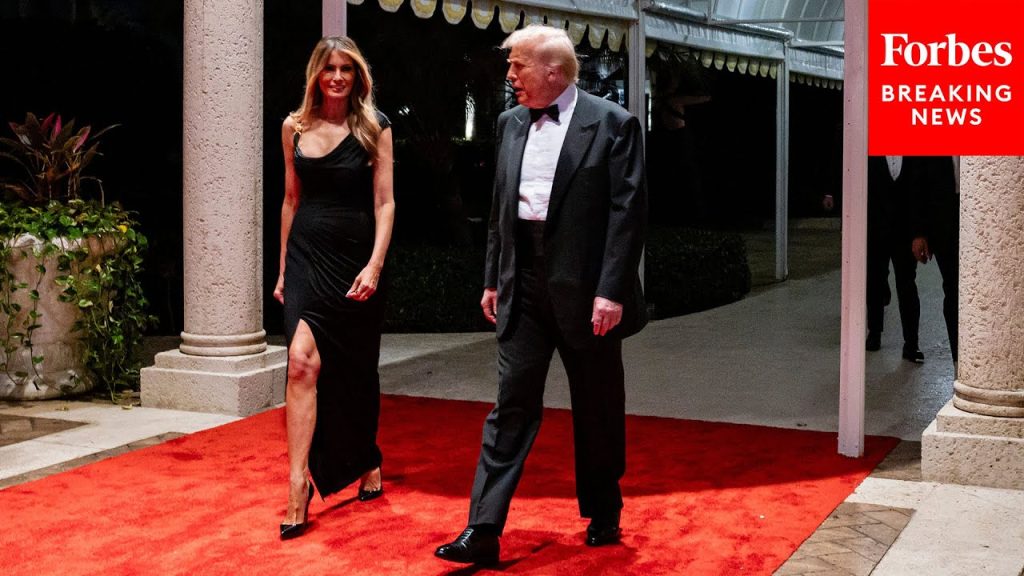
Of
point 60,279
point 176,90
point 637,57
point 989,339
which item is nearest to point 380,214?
point 989,339

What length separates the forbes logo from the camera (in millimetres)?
5062

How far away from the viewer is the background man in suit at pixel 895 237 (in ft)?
26.5

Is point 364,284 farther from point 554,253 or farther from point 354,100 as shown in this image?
point 554,253

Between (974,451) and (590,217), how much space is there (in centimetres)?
211

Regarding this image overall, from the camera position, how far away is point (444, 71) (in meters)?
11.7

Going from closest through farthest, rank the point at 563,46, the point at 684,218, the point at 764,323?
the point at 563,46, the point at 764,323, the point at 684,218

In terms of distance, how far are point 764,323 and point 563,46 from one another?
6.78m

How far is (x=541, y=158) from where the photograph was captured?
421 centimetres

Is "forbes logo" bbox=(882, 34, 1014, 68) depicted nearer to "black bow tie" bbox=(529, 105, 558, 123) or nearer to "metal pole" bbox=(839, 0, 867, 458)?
"metal pole" bbox=(839, 0, 867, 458)

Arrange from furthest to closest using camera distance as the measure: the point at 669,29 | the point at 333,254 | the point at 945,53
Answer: the point at 669,29 → the point at 945,53 → the point at 333,254

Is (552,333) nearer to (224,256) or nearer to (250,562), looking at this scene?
(250,562)

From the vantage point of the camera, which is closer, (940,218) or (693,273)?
(940,218)

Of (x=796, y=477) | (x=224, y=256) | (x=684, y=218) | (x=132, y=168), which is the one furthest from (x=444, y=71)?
(x=684, y=218)

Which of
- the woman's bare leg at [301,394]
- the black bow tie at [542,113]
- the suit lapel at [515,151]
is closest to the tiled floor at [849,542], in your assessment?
the suit lapel at [515,151]
